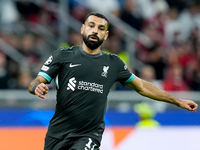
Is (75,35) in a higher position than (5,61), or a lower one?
higher

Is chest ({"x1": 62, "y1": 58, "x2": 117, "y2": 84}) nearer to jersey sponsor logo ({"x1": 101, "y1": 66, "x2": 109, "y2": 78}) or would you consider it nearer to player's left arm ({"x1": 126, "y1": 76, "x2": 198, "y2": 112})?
jersey sponsor logo ({"x1": 101, "y1": 66, "x2": 109, "y2": 78})

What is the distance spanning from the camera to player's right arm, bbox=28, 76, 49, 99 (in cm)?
449

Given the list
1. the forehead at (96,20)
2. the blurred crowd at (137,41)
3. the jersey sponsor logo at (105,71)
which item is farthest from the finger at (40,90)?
the blurred crowd at (137,41)

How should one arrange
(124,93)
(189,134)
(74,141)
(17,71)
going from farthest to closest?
1. (17,71)
2. (124,93)
3. (189,134)
4. (74,141)

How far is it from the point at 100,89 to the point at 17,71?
6.37 metres

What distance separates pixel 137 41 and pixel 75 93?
27.3 ft

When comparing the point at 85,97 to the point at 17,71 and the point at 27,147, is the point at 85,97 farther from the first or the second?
the point at 17,71

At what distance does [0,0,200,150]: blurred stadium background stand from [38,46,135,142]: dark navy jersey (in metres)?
2.18

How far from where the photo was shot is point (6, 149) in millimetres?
7156

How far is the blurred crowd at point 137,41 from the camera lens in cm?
1133

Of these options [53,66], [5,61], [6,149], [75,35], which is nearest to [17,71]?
[5,61]

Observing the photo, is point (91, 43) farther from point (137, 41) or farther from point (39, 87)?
point (137, 41)

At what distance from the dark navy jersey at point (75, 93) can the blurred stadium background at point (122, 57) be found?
7.15ft

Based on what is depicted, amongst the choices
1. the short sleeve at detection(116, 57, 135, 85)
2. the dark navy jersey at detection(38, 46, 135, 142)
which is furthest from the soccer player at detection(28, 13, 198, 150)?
the short sleeve at detection(116, 57, 135, 85)
